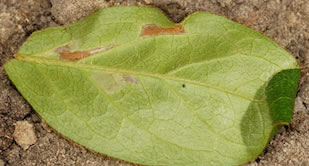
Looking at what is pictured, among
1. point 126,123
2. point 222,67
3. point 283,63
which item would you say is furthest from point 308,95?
point 126,123

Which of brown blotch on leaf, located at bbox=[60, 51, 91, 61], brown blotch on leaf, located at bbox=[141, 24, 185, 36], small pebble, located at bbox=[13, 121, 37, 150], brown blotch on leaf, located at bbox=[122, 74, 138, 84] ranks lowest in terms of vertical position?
small pebble, located at bbox=[13, 121, 37, 150]

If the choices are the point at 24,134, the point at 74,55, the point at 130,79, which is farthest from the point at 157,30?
the point at 24,134

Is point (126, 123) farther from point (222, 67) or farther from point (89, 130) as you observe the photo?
point (222, 67)

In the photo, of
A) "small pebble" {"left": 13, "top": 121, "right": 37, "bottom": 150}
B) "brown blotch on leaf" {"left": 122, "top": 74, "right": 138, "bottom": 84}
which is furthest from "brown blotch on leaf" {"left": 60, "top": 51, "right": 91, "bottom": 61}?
"small pebble" {"left": 13, "top": 121, "right": 37, "bottom": 150}

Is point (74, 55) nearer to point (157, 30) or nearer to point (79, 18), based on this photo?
point (79, 18)

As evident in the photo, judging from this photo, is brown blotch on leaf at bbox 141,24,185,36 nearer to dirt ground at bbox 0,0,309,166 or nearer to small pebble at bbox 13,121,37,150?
dirt ground at bbox 0,0,309,166

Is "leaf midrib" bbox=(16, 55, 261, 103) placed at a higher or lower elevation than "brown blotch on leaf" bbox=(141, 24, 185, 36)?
lower
